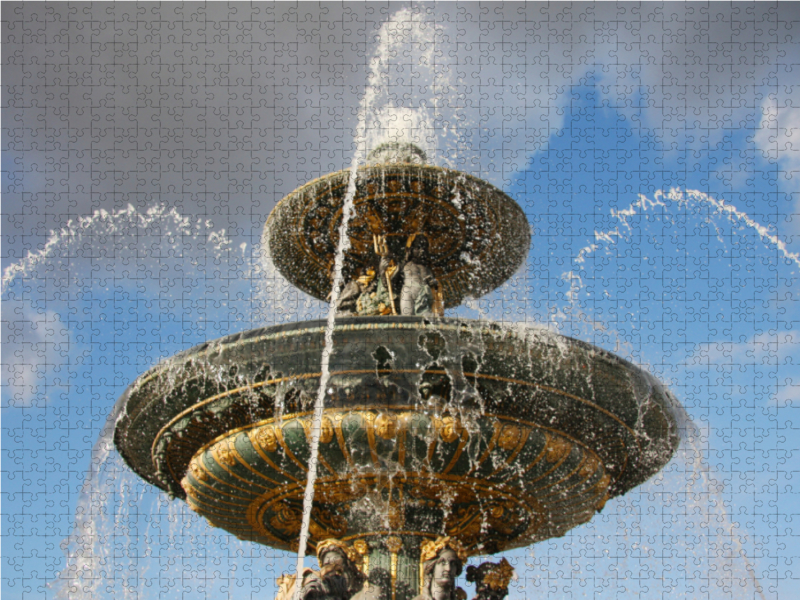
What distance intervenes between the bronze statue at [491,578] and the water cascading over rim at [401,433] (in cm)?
37

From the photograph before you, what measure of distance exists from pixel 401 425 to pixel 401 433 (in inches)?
2.8

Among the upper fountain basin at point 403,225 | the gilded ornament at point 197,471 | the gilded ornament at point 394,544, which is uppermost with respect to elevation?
the upper fountain basin at point 403,225

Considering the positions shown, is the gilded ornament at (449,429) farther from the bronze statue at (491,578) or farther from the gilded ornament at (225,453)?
the gilded ornament at (225,453)

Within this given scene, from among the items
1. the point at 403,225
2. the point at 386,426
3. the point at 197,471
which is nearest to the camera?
the point at 386,426

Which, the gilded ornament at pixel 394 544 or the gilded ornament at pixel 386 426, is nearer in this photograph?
the gilded ornament at pixel 386 426

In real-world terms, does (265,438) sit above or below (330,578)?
above

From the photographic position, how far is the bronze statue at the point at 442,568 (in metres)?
8.30

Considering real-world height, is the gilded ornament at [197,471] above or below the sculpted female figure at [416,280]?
below

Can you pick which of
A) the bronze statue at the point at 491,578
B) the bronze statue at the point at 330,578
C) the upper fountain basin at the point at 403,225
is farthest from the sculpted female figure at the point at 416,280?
the bronze statue at the point at 330,578

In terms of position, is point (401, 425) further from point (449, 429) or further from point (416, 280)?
point (416, 280)

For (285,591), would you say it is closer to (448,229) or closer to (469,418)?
(469,418)

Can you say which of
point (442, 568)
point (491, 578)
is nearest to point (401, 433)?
point (442, 568)

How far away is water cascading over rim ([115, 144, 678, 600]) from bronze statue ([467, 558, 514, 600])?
1.22 ft

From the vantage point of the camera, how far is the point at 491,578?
8.91 meters
